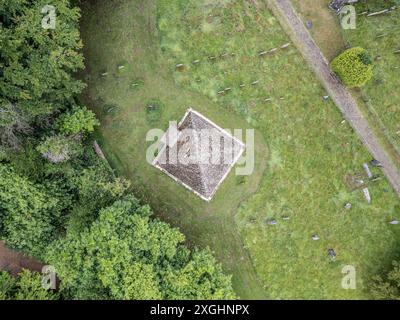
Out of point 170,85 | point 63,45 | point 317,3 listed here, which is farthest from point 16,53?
point 317,3

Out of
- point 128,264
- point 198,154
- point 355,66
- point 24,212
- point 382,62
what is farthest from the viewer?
point 382,62

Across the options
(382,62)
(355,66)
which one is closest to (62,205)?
(355,66)

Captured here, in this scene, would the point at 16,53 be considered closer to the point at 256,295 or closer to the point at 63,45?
the point at 63,45

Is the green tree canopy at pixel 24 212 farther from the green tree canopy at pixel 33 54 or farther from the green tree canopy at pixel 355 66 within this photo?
the green tree canopy at pixel 355 66

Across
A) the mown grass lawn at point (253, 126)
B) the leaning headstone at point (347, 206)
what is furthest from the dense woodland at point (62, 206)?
the leaning headstone at point (347, 206)

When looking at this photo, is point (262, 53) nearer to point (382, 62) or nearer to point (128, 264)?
point (382, 62)
